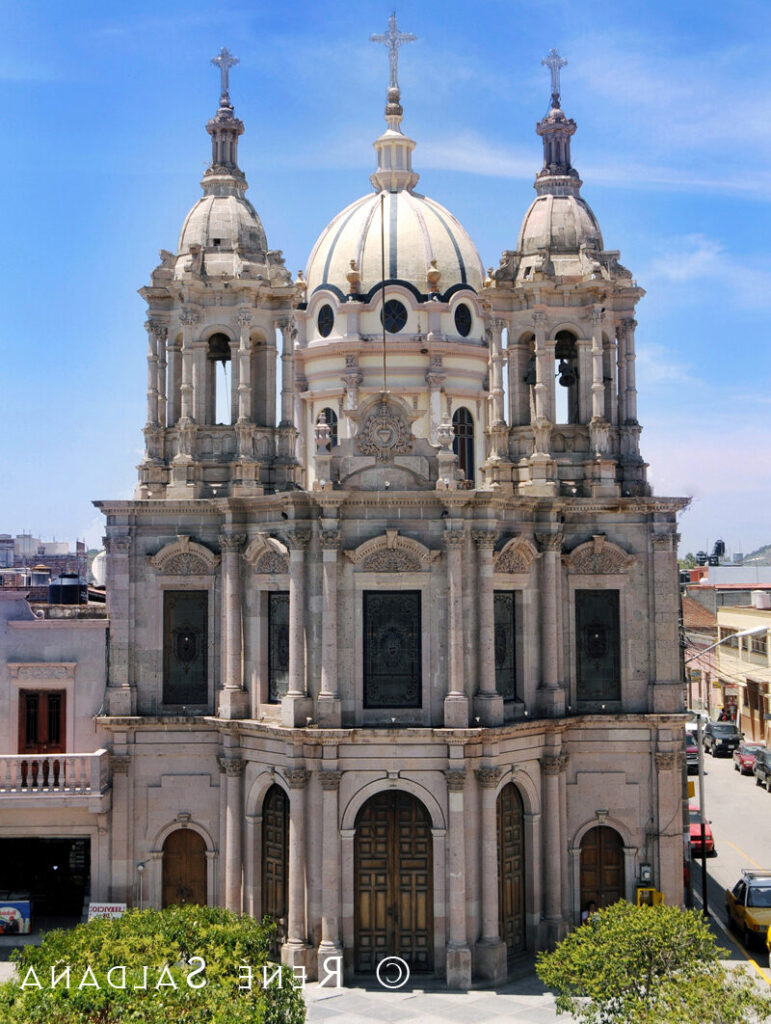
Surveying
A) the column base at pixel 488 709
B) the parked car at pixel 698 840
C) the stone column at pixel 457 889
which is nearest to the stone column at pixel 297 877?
the stone column at pixel 457 889

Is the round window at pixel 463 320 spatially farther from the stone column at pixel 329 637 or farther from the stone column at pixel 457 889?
the stone column at pixel 457 889

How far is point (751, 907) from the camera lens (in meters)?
37.7

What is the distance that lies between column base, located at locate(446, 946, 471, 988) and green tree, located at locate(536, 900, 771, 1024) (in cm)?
580

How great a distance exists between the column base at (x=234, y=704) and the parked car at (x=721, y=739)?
46576 millimetres

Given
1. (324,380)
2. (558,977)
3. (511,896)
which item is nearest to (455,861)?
(511,896)

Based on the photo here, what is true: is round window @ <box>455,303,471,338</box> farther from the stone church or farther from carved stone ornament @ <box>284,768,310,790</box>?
carved stone ornament @ <box>284,768,310,790</box>

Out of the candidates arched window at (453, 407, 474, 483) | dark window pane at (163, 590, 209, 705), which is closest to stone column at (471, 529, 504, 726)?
dark window pane at (163, 590, 209, 705)

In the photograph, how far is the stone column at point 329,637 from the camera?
113 ft

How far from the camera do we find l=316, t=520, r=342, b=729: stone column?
3453 cm

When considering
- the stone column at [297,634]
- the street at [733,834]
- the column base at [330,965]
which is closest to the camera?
the column base at [330,965]

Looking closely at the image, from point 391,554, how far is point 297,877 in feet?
29.6

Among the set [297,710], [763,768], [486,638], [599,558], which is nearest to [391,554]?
[486,638]

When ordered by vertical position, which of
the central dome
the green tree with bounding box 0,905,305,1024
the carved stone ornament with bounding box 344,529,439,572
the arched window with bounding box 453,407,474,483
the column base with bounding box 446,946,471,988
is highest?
the central dome

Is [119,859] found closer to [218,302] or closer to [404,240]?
[218,302]
